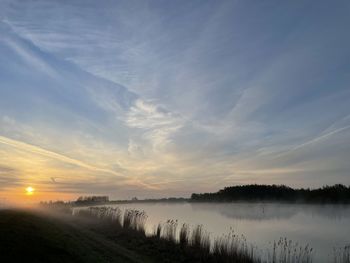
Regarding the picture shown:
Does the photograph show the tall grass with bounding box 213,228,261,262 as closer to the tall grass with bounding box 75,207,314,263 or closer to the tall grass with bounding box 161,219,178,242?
the tall grass with bounding box 75,207,314,263

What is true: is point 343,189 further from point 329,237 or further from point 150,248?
point 150,248

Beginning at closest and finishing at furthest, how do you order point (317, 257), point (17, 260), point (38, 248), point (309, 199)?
point (17, 260) → point (38, 248) → point (317, 257) → point (309, 199)

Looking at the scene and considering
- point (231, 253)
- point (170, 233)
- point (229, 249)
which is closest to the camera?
point (231, 253)

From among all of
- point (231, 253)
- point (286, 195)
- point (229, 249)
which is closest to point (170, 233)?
point (229, 249)

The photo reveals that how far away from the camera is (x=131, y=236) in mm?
27891

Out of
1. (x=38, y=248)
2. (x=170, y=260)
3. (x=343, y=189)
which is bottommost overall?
(x=170, y=260)

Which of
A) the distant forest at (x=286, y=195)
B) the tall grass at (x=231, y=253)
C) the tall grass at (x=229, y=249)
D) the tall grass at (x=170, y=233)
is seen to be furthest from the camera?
the distant forest at (x=286, y=195)

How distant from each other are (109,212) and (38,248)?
1077 inches

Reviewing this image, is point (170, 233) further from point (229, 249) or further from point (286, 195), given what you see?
point (286, 195)

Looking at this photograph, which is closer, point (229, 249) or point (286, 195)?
point (229, 249)

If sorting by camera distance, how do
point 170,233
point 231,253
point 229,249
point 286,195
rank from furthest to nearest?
point 286,195 < point 170,233 < point 229,249 < point 231,253

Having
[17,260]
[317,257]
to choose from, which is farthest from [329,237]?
[17,260]

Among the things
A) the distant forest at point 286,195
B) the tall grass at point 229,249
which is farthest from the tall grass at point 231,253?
the distant forest at point 286,195

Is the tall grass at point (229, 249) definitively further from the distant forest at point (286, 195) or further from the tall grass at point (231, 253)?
the distant forest at point (286, 195)
